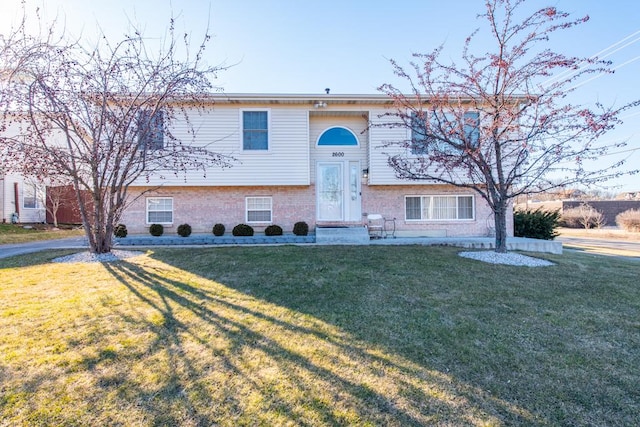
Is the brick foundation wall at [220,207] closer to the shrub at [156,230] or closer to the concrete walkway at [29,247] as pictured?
the shrub at [156,230]

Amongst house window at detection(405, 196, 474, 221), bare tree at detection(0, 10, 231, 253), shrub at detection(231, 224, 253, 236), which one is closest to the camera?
bare tree at detection(0, 10, 231, 253)

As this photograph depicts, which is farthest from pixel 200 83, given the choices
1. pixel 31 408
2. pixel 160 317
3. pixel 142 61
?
pixel 31 408

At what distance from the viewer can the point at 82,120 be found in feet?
24.6

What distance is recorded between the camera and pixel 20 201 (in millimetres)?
18344

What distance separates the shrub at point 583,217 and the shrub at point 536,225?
17.9 m

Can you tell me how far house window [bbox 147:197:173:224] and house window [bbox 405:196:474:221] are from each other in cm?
894

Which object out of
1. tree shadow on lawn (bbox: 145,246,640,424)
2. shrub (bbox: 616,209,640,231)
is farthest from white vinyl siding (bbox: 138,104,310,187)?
shrub (bbox: 616,209,640,231)

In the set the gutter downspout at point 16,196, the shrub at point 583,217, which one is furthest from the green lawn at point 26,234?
the shrub at point 583,217

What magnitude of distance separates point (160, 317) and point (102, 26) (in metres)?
7.33

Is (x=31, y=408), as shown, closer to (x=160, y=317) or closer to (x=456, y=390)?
(x=160, y=317)

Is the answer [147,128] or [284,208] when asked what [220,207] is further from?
[147,128]

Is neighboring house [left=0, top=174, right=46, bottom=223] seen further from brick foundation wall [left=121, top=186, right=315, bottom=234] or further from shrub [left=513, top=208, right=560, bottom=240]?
shrub [left=513, top=208, right=560, bottom=240]

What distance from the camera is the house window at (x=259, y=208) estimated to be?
493 inches

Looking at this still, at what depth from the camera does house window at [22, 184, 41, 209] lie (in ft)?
60.7
